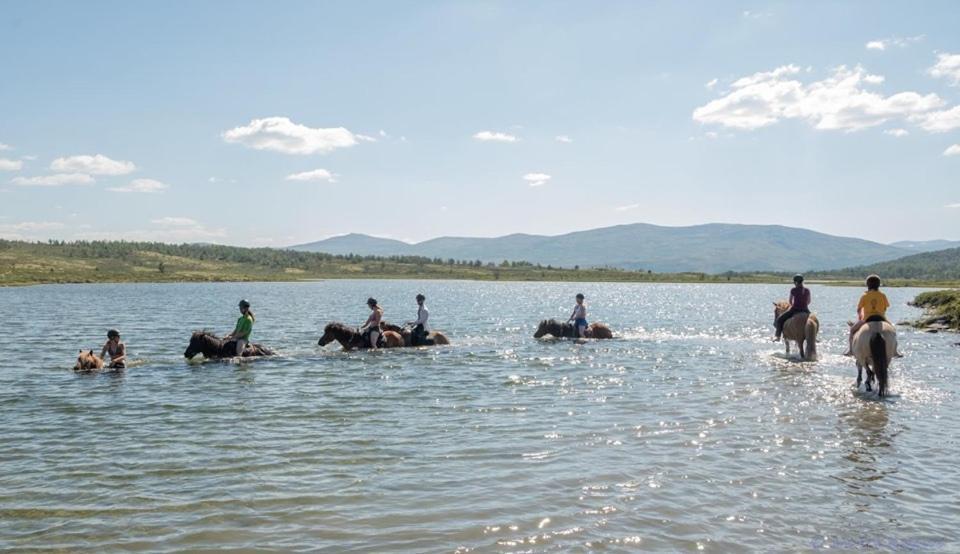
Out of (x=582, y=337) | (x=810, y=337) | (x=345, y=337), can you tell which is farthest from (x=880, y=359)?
(x=345, y=337)

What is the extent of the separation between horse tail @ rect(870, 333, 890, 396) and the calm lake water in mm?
→ 642

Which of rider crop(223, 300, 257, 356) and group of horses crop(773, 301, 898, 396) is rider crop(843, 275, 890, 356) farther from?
rider crop(223, 300, 257, 356)

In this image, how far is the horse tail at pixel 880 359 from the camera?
60.8 feet

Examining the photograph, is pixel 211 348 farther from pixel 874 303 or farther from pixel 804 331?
pixel 804 331

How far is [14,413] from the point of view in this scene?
16.6 m

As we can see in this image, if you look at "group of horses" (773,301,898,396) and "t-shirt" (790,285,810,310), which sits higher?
"t-shirt" (790,285,810,310)

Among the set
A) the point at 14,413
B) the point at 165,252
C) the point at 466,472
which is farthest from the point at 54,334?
the point at 165,252

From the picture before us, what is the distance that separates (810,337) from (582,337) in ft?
38.8

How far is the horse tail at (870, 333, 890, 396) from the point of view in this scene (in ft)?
60.8

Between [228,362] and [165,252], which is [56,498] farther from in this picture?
[165,252]

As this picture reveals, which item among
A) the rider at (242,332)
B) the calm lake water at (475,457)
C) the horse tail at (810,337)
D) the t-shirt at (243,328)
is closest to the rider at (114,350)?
the calm lake water at (475,457)

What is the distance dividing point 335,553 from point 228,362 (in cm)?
1870

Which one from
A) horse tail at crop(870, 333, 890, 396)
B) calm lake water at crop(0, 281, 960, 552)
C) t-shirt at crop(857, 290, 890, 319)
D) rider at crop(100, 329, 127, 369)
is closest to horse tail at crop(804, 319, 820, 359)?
calm lake water at crop(0, 281, 960, 552)

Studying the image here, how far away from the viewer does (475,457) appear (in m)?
12.8
